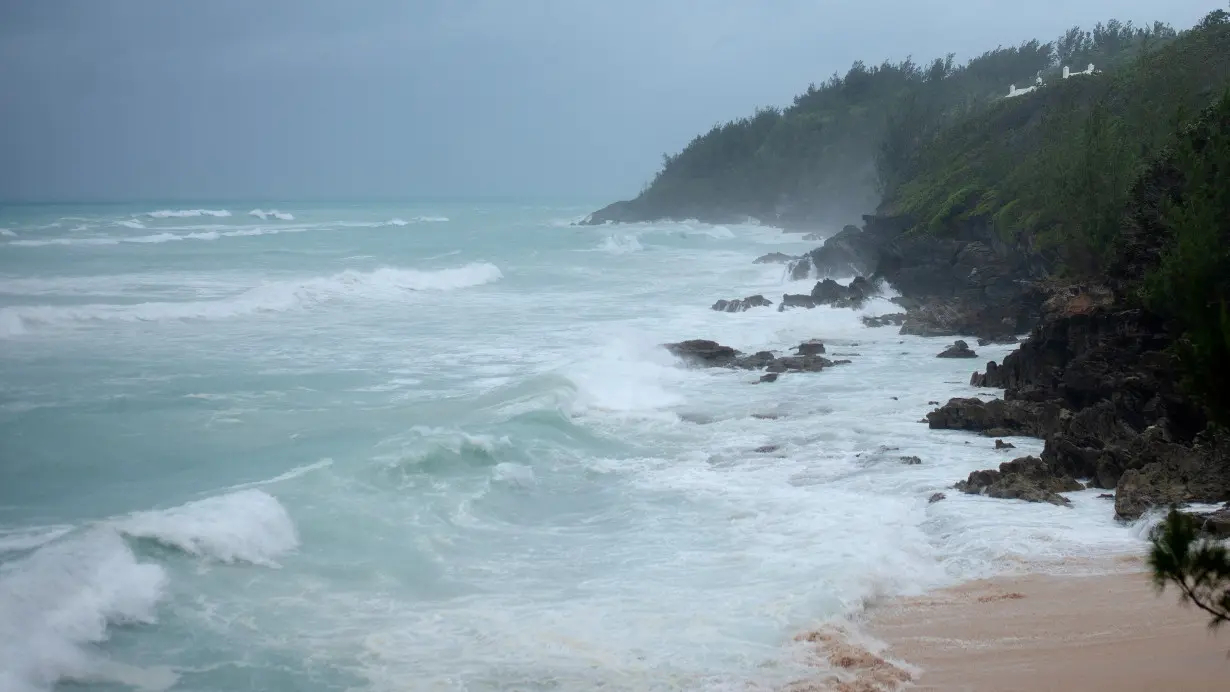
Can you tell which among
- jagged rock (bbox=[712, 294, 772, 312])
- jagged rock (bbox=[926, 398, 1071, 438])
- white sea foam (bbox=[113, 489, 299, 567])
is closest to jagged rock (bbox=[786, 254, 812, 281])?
jagged rock (bbox=[712, 294, 772, 312])

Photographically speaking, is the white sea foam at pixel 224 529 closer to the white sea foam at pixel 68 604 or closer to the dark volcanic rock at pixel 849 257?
the white sea foam at pixel 68 604

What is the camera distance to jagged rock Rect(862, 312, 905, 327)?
31484 millimetres

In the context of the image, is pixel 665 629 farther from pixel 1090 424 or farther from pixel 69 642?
pixel 1090 424

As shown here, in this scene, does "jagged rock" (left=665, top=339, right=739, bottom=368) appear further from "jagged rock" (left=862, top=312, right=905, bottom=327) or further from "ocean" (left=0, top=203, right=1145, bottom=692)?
"jagged rock" (left=862, top=312, right=905, bottom=327)

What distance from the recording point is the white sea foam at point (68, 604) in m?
9.41

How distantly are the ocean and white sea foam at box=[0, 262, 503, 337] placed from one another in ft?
0.67

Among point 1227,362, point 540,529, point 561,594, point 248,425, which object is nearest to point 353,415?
point 248,425

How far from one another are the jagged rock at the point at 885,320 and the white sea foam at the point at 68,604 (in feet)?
77.3

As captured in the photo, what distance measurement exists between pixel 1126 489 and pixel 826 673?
6.02 m

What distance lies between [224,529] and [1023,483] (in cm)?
962

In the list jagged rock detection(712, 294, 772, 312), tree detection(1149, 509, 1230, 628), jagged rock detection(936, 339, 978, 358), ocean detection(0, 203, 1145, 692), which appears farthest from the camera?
jagged rock detection(712, 294, 772, 312)

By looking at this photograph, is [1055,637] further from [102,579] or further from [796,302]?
[796,302]

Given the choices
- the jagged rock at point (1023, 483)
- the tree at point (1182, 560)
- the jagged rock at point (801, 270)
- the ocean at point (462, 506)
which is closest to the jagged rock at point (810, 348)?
the ocean at point (462, 506)

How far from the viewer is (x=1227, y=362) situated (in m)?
5.95
